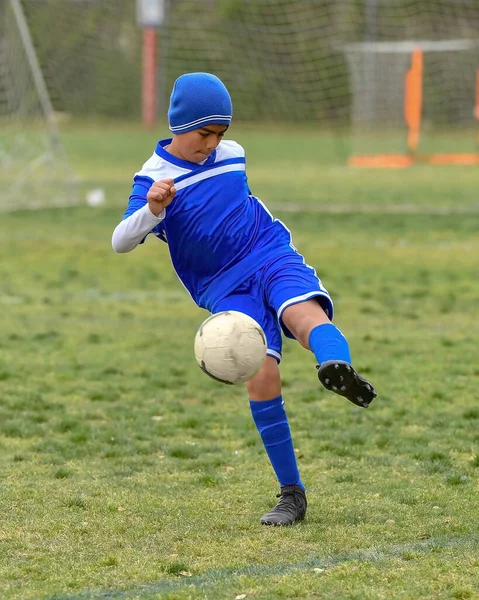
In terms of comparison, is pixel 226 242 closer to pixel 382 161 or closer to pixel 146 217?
pixel 146 217

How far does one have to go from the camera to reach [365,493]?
5.19 m

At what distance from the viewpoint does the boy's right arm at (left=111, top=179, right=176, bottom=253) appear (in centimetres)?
455

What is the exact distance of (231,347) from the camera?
443 cm

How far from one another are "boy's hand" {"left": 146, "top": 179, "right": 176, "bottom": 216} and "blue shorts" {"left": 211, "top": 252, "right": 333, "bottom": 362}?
521 mm

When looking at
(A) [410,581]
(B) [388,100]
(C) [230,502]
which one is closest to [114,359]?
(C) [230,502]

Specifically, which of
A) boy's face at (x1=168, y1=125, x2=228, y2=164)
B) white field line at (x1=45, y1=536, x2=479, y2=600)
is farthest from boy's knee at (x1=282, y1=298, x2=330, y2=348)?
white field line at (x1=45, y1=536, x2=479, y2=600)

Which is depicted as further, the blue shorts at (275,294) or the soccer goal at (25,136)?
the soccer goal at (25,136)

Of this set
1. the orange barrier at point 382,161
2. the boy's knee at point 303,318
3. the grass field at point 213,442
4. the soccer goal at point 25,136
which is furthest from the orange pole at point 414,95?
the boy's knee at point 303,318

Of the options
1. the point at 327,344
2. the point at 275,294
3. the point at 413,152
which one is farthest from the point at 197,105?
the point at 413,152

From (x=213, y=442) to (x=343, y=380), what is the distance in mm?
2236

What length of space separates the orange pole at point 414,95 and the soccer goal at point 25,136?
42.2ft

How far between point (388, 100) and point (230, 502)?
27.5m

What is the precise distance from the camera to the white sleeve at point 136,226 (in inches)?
181

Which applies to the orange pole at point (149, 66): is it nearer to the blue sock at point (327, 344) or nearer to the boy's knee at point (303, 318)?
the boy's knee at point (303, 318)
